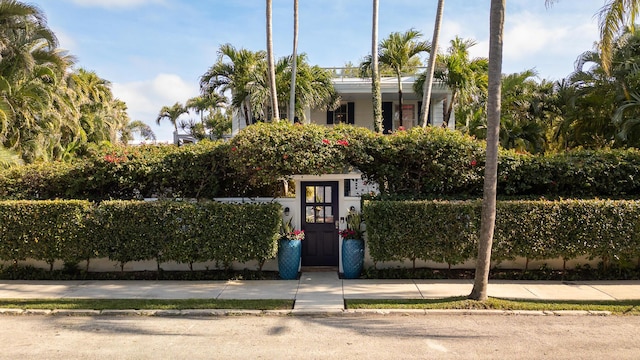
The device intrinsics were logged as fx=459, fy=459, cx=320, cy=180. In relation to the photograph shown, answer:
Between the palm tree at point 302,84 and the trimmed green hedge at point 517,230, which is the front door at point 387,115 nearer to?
the palm tree at point 302,84

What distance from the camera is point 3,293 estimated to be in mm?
8961

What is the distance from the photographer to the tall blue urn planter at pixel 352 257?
9.94 metres

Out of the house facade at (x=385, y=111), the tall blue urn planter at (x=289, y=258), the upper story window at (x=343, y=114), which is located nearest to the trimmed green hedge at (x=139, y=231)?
the tall blue urn planter at (x=289, y=258)

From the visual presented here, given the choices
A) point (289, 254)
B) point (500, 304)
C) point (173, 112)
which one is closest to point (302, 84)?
point (289, 254)

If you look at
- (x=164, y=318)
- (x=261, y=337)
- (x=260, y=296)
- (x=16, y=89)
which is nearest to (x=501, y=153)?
(x=260, y=296)

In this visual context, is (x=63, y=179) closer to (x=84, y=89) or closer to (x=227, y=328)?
(x=227, y=328)

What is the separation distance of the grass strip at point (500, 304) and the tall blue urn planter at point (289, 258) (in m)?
2.21

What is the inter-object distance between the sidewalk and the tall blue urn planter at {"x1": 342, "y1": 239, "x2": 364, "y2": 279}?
0.32 meters

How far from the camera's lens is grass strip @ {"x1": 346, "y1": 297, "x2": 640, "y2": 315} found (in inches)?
302

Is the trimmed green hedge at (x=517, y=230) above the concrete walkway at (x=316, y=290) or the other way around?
above

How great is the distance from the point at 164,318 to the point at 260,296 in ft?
5.95

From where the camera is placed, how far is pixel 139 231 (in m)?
9.98

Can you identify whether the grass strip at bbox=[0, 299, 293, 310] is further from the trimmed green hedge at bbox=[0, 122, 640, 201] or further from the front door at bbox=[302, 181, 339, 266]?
the trimmed green hedge at bbox=[0, 122, 640, 201]

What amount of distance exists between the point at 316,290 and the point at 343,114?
44.0ft
